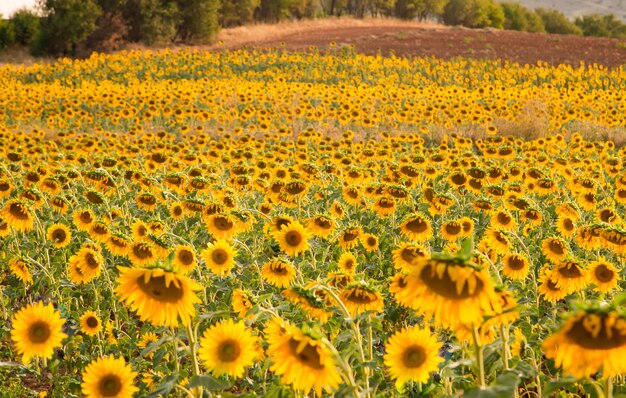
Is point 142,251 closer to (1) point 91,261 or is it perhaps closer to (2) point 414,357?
(1) point 91,261

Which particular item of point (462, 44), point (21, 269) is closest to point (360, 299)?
point (21, 269)

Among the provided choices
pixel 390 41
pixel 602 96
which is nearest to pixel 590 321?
pixel 602 96

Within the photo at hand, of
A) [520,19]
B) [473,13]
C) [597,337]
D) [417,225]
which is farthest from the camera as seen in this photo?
[520,19]

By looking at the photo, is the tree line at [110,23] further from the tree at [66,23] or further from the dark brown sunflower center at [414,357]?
the dark brown sunflower center at [414,357]

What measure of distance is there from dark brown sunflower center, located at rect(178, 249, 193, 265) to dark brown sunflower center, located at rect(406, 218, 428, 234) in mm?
A: 1944

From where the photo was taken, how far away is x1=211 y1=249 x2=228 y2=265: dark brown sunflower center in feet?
13.9

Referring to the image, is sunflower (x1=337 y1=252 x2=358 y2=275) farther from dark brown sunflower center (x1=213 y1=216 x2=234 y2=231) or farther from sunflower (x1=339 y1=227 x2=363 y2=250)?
dark brown sunflower center (x1=213 y1=216 x2=234 y2=231)

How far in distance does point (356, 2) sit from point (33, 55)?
153ft

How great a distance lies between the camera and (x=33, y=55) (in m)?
38.2

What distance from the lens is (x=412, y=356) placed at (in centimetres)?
265

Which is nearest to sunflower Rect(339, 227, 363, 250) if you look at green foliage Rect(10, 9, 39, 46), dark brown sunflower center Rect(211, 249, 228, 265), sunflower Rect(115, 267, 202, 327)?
dark brown sunflower center Rect(211, 249, 228, 265)

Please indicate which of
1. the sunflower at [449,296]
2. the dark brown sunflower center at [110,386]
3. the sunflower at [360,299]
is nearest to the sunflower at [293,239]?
the sunflower at [360,299]

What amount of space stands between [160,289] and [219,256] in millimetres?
1827

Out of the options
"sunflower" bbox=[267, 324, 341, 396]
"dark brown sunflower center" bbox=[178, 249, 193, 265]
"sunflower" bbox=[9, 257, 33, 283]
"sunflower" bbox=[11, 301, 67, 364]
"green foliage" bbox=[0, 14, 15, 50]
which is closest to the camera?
"sunflower" bbox=[267, 324, 341, 396]
